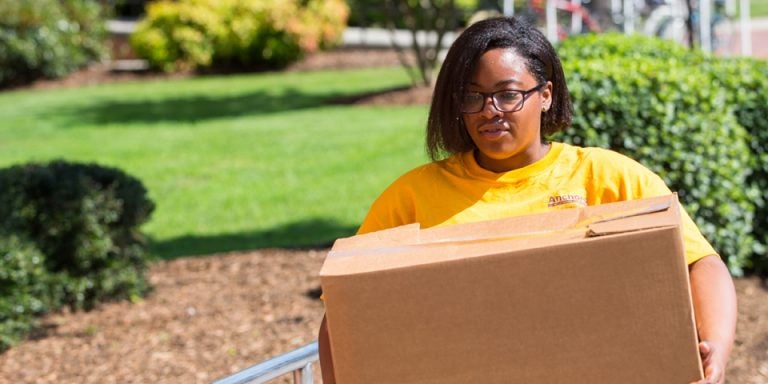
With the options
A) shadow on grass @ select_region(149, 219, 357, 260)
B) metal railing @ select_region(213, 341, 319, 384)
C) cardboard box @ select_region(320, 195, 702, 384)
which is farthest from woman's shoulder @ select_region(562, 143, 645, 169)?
shadow on grass @ select_region(149, 219, 357, 260)

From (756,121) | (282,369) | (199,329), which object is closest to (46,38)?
(199,329)

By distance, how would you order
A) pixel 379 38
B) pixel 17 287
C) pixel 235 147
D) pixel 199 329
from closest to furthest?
pixel 17 287 < pixel 199 329 < pixel 235 147 < pixel 379 38

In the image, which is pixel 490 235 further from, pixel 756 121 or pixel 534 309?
pixel 756 121

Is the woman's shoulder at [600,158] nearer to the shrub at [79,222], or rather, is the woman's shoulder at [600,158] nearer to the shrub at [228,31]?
the shrub at [79,222]

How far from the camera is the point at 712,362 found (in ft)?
7.04

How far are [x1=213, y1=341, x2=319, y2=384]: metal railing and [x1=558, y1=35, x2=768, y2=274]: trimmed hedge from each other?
2982 mm

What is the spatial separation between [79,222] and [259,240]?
2362 mm

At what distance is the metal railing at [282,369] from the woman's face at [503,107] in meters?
0.78

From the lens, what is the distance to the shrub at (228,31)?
1884 cm

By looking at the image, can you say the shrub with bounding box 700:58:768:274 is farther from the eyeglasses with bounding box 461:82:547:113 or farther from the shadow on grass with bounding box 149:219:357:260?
the eyeglasses with bounding box 461:82:547:113

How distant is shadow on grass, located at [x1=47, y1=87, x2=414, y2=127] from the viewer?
46.8 ft

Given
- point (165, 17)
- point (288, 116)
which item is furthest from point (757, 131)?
point (165, 17)

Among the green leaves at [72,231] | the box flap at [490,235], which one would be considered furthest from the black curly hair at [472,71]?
the green leaves at [72,231]

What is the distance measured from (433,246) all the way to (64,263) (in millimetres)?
4309
